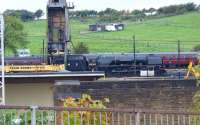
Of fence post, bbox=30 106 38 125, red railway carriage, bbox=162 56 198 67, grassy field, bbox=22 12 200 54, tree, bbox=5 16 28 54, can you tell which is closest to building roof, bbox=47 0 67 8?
red railway carriage, bbox=162 56 198 67

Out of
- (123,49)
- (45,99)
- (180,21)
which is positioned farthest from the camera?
(180,21)

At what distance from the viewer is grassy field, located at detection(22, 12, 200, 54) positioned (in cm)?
9181

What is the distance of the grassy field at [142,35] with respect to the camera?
91.8 metres

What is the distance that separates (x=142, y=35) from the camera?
105375 mm

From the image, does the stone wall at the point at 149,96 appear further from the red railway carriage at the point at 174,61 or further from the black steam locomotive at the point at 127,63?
the red railway carriage at the point at 174,61

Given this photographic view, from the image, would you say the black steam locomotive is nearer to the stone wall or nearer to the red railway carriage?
the red railway carriage

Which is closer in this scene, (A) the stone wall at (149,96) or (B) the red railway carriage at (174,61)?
(A) the stone wall at (149,96)

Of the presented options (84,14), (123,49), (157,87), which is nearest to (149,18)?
(84,14)

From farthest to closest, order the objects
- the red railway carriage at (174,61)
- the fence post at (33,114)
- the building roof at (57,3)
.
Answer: the red railway carriage at (174,61)
the building roof at (57,3)
the fence post at (33,114)

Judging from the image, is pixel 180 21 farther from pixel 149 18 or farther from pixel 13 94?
pixel 13 94

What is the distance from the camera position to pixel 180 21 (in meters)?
114

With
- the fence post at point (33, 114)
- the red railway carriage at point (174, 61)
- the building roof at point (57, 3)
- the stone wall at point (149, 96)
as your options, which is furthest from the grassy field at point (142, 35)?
the fence post at point (33, 114)

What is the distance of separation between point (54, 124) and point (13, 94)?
20449 mm

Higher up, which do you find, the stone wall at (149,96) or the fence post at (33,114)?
the fence post at (33,114)
